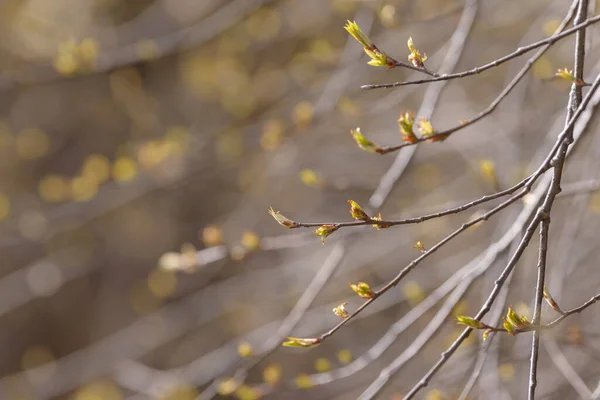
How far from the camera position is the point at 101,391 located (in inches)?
143

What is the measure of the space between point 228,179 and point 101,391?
1.89 m

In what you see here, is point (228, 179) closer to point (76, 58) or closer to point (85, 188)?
point (85, 188)

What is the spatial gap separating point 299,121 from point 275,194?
7.05ft

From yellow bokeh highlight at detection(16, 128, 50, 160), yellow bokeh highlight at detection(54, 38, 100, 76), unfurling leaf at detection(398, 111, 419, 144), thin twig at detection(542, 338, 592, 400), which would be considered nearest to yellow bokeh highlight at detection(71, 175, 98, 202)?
yellow bokeh highlight at detection(54, 38, 100, 76)

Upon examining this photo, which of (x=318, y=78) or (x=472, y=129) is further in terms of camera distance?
(x=472, y=129)

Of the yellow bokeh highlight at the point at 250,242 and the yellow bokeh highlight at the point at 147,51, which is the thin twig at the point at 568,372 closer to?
the yellow bokeh highlight at the point at 250,242

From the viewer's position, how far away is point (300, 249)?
166 inches

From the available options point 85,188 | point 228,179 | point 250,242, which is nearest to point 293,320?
point 250,242

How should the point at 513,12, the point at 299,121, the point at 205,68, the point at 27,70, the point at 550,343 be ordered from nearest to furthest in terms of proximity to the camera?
the point at 550,343 < the point at 299,121 < the point at 513,12 < the point at 205,68 < the point at 27,70

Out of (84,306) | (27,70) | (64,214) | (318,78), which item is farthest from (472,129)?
(84,306)

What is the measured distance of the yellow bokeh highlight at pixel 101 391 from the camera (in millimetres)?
3386

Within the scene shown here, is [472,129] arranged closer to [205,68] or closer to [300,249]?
[300,249]

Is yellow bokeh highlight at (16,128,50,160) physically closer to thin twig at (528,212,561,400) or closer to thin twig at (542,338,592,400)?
thin twig at (542,338,592,400)

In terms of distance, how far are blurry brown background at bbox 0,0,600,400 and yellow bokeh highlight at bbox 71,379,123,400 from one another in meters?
0.02
